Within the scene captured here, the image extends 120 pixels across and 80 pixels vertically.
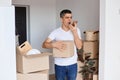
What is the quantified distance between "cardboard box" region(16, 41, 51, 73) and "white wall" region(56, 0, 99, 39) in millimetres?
1805

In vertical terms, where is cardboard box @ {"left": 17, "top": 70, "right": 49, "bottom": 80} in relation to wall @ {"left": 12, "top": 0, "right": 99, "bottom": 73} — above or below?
below

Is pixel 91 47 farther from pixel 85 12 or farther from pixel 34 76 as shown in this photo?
pixel 34 76

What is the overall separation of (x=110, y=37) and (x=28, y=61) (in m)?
1.47

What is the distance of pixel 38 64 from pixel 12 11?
1138 mm

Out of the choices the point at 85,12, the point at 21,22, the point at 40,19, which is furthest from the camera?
the point at 40,19

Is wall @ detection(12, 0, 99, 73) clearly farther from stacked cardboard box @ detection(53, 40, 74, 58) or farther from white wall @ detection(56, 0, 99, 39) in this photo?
stacked cardboard box @ detection(53, 40, 74, 58)

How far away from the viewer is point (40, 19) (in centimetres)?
538

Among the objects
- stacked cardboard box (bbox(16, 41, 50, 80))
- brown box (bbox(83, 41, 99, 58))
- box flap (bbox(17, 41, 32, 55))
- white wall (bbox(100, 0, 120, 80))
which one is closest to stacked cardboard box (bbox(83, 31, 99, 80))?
brown box (bbox(83, 41, 99, 58))

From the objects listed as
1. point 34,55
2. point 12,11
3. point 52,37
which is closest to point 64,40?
point 52,37

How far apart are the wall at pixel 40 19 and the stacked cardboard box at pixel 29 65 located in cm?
218

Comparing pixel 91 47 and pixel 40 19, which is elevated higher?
pixel 40 19

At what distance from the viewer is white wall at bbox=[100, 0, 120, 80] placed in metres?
3.76

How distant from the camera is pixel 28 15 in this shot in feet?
17.2

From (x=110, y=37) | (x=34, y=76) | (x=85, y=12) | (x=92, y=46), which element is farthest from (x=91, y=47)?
(x=34, y=76)
